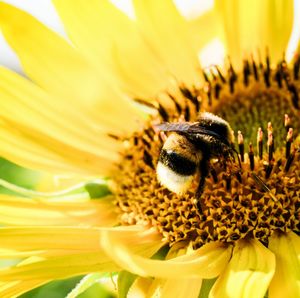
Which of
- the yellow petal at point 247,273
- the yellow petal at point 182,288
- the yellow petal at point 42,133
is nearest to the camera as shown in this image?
the yellow petal at point 247,273

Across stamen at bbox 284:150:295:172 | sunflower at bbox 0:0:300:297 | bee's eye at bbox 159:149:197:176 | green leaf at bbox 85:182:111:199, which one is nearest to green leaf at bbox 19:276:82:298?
sunflower at bbox 0:0:300:297

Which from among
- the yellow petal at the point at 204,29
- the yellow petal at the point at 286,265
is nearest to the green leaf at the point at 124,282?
the yellow petal at the point at 286,265

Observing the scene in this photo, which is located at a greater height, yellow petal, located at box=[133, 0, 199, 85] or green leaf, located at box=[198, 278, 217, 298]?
yellow petal, located at box=[133, 0, 199, 85]

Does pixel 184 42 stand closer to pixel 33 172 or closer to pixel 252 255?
pixel 33 172

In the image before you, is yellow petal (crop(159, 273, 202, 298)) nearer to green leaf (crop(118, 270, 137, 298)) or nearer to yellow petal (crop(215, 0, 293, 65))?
green leaf (crop(118, 270, 137, 298))

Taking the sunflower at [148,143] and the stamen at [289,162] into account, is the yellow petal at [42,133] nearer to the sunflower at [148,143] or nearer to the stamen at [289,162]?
the sunflower at [148,143]

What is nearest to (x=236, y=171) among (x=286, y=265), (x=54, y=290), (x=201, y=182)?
(x=201, y=182)

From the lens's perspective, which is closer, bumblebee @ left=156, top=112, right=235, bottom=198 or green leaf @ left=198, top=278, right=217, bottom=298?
green leaf @ left=198, top=278, right=217, bottom=298
